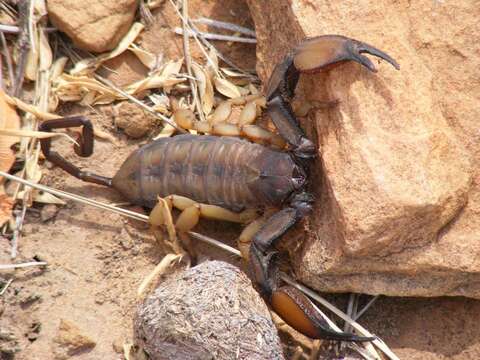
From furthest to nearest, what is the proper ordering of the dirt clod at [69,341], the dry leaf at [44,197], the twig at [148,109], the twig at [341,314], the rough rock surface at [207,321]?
the twig at [148,109]
the dry leaf at [44,197]
the twig at [341,314]
the dirt clod at [69,341]
the rough rock surface at [207,321]

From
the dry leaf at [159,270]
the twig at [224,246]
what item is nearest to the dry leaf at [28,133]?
the twig at [224,246]

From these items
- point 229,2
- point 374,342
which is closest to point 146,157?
point 229,2

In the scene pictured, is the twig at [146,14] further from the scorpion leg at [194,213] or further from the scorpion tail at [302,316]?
the scorpion tail at [302,316]

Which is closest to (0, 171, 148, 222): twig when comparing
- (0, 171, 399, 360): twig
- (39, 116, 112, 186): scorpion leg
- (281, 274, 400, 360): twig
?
(0, 171, 399, 360): twig

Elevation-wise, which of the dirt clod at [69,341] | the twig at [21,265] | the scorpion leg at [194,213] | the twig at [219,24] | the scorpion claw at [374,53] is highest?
the scorpion claw at [374,53]

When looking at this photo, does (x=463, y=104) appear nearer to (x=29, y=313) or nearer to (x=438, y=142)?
(x=438, y=142)

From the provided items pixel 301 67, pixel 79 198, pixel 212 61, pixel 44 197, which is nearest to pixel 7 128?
pixel 44 197
